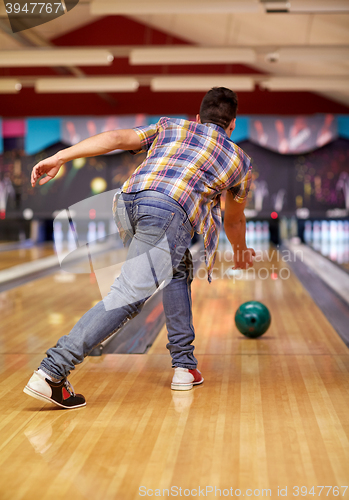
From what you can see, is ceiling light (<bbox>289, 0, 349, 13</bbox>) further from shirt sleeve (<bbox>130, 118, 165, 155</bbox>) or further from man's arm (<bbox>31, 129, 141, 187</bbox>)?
man's arm (<bbox>31, 129, 141, 187</bbox>)

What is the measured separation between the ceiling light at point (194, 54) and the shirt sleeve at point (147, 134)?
3876 millimetres

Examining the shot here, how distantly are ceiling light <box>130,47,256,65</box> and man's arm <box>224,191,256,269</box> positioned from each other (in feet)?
12.4

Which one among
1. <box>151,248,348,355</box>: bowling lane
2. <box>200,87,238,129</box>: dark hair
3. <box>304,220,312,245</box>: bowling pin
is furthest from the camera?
<box>304,220,312,245</box>: bowling pin

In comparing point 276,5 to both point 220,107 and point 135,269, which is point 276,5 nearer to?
point 220,107

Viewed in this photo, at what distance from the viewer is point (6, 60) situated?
5.44 metres

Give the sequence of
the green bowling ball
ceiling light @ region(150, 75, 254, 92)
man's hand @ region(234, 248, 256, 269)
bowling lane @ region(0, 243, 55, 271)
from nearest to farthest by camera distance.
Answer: man's hand @ region(234, 248, 256, 269) → the green bowling ball → bowling lane @ region(0, 243, 55, 271) → ceiling light @ region(150, 75, 254, 92)

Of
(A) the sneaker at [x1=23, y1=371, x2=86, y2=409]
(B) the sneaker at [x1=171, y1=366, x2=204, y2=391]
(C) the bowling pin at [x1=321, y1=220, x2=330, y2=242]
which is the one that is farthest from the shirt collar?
(C) the bowling pin at [x1=321, y1=220, x2=330, y2=242]

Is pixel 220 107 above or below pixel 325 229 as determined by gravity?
above

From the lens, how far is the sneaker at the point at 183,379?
165 cm

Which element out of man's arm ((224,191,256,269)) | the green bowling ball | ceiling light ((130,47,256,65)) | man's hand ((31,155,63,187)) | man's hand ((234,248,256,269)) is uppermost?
ceiling light ((130,47,256,65))

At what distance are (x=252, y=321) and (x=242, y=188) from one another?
83 cm

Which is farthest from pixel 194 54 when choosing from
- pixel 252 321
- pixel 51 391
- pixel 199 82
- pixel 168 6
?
pixel 51 391

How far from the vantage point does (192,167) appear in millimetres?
1526

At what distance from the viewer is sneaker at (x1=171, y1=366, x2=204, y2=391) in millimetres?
1646
